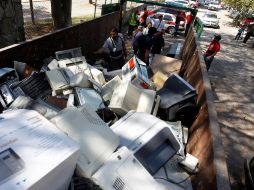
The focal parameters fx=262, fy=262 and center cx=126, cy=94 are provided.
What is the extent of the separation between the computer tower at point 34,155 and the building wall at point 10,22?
157 inches

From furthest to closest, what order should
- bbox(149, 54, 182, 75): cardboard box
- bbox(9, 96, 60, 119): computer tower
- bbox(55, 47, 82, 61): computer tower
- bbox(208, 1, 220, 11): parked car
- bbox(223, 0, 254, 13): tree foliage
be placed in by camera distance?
bbox(208, 1, 220, 11): parked car < bbox(223, 0, 254, 13): tree foliage < bbox(149, 54, 182, 75): cardboard box < bbox(55, 47, 82, 61): computer tower < bbox(9, 96, 60, 119): computer tower

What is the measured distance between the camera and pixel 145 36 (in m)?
7.30

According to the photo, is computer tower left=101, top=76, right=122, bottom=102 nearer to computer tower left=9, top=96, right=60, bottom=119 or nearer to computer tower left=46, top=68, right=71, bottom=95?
computer tower left=46, top=68, right=71, bottom=95

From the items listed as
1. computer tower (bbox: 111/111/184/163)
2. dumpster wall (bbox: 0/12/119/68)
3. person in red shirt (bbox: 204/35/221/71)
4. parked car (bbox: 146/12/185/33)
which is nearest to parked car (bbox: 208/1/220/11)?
parked car (bbox: 146/12/185/33)

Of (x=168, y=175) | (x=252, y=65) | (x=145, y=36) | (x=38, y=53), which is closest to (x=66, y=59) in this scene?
(x=38, y=53)

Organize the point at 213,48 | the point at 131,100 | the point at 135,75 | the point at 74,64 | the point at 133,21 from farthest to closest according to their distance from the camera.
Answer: the point at 133,21 < the point at 213,48 < the point at 74,64 < the point at 135,75 < the point at 131,100

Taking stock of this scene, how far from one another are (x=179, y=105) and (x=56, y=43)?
319 centimetres

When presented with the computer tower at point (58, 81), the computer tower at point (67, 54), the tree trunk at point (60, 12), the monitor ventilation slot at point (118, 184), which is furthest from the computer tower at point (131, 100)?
the tree trunk at point (60, 12)

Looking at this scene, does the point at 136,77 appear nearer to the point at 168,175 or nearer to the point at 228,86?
the point at 168,175

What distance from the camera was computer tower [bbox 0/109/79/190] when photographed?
67.2 inches

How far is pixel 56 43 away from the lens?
5.82 metres

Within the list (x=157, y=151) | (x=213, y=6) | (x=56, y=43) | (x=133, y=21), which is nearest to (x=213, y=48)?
(x=133, y=21)

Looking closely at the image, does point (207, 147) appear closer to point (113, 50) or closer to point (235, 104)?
point (113, 50)

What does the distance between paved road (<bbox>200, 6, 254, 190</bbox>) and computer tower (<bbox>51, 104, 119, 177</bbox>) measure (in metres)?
2.90
